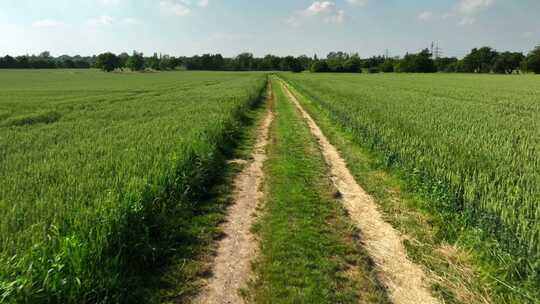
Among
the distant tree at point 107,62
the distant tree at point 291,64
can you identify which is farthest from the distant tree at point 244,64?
the distant tree at point 107,62

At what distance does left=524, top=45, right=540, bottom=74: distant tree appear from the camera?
105 m

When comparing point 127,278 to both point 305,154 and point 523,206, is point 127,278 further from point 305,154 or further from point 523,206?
point 305,154

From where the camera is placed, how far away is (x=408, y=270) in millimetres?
5215

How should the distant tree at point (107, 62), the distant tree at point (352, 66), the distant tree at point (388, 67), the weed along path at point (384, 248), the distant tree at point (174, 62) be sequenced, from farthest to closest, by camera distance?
the distant tree at point (174, 62) → the distant tree at point (107, 62) → the distant tree at point (352, 66) → the distant tree at point (388, 67) → the weed along path at point (384, 248)

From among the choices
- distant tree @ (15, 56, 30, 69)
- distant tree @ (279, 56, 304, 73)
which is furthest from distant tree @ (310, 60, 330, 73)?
distant tree @ (15, 56, 30, 69)

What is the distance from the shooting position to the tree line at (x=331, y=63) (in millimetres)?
119625

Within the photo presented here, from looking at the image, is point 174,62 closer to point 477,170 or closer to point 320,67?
point 320,67

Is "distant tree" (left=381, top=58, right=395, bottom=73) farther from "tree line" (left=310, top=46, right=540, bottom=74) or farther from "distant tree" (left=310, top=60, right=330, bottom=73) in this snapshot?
"distant tree" (left=310, top=60, right=330, bottom=73)

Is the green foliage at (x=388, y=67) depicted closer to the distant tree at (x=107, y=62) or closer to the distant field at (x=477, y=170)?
the distant tree at (x=107, y=62)

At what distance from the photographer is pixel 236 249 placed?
5656mm

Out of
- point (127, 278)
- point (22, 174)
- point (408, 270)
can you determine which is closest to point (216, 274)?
point (127, 278)

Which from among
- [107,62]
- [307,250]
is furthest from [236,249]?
[107,62]

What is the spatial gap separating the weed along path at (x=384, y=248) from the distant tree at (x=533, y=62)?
127360 millimetres

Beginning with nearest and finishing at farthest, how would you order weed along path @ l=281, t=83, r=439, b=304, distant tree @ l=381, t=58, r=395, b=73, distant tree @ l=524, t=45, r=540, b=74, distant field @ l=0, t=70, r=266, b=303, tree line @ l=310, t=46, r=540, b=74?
1. distant field @ l=0, t=70, r=266, b=303
2. weed along path @ l=281, t=83, r=439, b=304
3. distant tree @ l=524, t=45, r=540, b=74
4. tree line @ l=310, t=46, r=540, b=74
5. distant tree @ l=381, t=58, r=395, b=73
